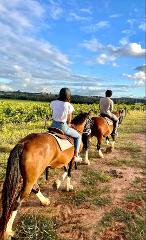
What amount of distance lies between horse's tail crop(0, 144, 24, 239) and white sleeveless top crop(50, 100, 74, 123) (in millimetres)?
2237

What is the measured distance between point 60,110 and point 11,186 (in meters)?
2.84

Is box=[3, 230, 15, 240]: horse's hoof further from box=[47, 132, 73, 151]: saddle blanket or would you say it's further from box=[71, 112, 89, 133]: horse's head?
box=[71, 112, 89, 133]: horse's head

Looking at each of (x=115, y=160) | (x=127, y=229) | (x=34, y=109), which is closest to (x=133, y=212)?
(x=127, y=229)

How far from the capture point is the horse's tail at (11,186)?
6488 millimetres

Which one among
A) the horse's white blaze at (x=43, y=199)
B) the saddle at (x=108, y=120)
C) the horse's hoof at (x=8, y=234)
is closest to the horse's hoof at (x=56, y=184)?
the horse's white blaze at (x=43, y=199)

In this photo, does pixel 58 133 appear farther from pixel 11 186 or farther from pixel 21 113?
pixel 21 113

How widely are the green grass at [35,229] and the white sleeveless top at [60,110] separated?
2.71 m

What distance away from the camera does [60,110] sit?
8.86 meters

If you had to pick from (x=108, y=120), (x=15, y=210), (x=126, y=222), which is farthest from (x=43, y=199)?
(x=108, y=120)

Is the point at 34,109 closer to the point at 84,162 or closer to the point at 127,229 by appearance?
the point at 84,162

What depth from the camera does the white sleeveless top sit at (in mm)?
8820

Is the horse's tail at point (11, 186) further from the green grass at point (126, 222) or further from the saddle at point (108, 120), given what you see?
the saddle at point (108, 120)

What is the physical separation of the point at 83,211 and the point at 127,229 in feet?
4.06

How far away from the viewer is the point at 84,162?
13.2 m
